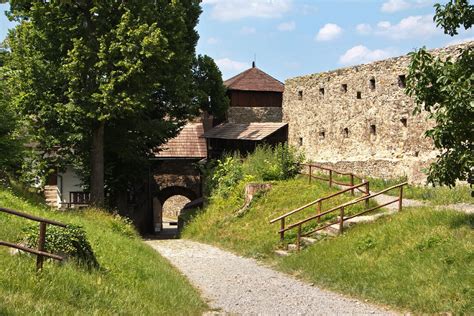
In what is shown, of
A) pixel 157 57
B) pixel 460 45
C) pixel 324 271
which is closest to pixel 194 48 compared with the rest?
pixel 157 57

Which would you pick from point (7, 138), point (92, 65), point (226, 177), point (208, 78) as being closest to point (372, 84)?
point (226, 177)

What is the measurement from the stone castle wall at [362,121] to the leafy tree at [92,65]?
845 centimetres

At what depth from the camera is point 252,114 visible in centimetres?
3659

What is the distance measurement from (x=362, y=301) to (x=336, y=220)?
18.9 ft

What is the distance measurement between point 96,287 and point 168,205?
149ft

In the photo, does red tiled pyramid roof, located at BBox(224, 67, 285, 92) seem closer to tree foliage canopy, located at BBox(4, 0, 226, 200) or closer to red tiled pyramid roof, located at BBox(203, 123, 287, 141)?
red tiled pyramid roof, located at BBox(203, 123, 287, 141)

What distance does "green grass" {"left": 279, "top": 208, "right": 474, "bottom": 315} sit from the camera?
915 cm

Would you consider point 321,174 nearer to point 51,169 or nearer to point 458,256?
point 51,169

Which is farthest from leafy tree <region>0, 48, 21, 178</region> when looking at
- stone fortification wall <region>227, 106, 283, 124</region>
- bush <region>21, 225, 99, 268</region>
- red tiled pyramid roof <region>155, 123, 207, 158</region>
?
stone fortification wall <region>227, 106, 283, 124</region>

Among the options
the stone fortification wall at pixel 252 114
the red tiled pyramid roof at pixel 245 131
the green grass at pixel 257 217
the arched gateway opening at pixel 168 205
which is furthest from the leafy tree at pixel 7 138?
the stone fortification wall at pixel 252 114

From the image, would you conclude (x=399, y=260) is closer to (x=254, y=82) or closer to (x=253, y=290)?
(x=253, y=290)

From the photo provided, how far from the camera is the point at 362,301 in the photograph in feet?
33.3

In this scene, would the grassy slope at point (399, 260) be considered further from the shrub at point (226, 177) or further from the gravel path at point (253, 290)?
the shrub at point (226, 177)

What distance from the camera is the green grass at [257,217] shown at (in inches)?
654
